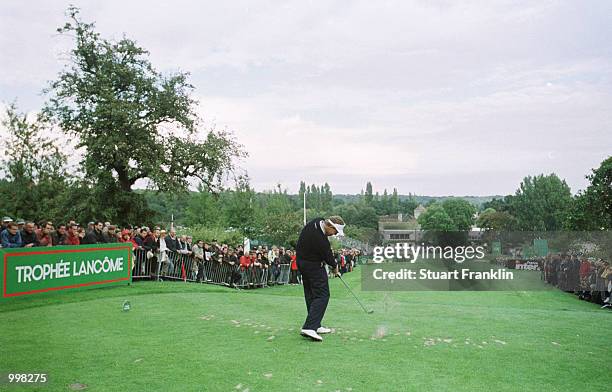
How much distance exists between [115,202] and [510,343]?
3526 cm

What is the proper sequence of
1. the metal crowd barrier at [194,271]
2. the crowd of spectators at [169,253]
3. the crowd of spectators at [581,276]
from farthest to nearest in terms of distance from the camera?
the crowd of spectators at [581,276], the metal crowd barrier at [194,271], the crowd of spectators at [169,253]

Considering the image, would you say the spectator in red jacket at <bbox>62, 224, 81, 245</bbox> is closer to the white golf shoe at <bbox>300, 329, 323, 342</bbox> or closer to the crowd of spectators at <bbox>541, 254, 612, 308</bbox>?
the white golf shoe at <bbox>300, 329, 323, 342</bbox>

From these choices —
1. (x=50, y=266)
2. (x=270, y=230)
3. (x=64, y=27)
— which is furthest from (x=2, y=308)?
(x=270, y=230)

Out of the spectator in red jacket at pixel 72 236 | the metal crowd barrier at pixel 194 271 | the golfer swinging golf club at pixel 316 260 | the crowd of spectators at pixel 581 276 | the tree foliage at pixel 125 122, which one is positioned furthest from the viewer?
the tree foliage at pixel 125 122

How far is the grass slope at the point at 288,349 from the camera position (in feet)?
22.8

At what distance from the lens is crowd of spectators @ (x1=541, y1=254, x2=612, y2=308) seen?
22.7 m

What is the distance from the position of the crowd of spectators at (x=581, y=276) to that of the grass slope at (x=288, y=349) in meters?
10.3

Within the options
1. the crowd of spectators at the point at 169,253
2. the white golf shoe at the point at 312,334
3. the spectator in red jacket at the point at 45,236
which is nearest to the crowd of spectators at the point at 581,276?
the crowd of spectators at the point at 169,253

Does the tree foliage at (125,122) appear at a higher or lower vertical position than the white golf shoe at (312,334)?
higher

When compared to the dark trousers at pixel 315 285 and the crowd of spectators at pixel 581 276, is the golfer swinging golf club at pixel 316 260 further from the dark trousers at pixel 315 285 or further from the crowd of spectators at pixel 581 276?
the crowd of spectators at pixel 581 276

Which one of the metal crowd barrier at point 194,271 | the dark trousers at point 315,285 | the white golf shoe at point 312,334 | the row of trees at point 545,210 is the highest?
the row of trees at point 545,210

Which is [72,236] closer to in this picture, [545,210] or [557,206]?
[557,206]

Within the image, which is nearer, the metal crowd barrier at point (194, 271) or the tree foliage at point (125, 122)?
the metal crowd barrier at point (194, 271)

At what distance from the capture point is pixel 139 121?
38.7 metres
